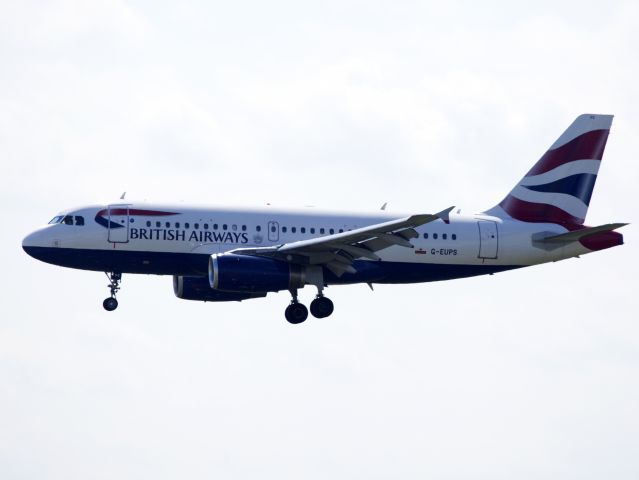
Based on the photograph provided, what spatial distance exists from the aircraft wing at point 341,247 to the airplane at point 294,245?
0.05m

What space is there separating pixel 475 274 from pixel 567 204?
5.34 meters

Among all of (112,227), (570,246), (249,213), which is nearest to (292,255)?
(249,213)

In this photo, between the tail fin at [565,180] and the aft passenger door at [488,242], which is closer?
the aft passenger door at [488,242]

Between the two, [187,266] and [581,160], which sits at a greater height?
[581,160]

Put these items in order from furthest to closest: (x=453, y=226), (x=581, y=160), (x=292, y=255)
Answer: (x=581, y=160) < (x=453, y=226) < (x=292, y=255)

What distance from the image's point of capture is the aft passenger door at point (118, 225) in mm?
53156

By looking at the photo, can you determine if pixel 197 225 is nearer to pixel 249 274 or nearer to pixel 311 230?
pixel 249 274

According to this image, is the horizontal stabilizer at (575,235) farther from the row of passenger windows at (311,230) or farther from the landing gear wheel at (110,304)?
the landing gear wheel at (110,304)

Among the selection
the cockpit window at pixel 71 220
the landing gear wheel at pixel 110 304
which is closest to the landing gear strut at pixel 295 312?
the landing gear wheel at pixel 110 304

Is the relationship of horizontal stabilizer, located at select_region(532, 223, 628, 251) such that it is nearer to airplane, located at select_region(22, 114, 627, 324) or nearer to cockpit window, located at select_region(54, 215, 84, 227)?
airplane, located at select_region(22, 114, 627, 324)

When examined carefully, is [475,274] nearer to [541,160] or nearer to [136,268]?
[541,160]

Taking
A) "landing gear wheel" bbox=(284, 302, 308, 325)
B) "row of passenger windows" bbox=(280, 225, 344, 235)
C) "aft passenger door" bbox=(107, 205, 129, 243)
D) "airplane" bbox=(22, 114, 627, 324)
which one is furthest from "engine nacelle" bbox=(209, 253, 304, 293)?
"aft passenger door" bbox=(107, 205, 129, 243)

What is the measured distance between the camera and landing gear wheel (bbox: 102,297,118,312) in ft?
180

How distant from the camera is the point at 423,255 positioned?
5619 centimetres
